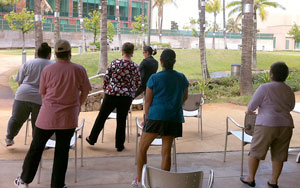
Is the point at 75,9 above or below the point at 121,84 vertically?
above

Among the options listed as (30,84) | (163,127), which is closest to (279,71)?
(163,127)

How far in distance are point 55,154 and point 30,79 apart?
5.20 ft

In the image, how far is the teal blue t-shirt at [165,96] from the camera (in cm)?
422

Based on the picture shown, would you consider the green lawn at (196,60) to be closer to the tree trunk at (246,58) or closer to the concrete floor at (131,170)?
the tree trunk at (246,58)

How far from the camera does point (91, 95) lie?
1102 centimetres

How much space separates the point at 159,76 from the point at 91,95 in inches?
275

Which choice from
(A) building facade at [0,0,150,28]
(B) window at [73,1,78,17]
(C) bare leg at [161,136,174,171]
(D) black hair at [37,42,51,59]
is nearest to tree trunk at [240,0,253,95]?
(D) black hair at [37,42,51,59]

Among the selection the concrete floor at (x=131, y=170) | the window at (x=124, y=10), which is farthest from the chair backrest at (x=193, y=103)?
the window at (x=124, y=10)

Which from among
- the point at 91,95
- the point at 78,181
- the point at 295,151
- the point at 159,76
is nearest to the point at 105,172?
the point at 78,181

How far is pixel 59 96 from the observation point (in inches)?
166

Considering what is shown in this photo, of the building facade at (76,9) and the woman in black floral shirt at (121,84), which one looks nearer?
the woman in black floral shirt at (121,84)

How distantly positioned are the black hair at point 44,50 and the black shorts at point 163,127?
194 cm

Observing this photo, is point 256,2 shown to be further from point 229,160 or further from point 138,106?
point 229,160

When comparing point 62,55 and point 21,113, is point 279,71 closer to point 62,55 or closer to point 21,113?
point 62,55
